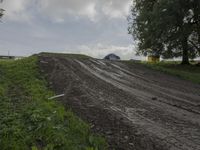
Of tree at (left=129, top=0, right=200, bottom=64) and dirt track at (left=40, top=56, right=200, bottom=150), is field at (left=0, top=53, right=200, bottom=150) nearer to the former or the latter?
dirt track at (left=40, top=56, right=200, bottom=150)

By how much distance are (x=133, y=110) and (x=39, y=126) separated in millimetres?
3461

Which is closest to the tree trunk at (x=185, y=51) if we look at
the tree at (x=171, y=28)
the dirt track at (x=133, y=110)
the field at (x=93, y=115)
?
the tree at (x=171, y=28)

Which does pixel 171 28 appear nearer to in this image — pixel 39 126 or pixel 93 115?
pixel 93 115

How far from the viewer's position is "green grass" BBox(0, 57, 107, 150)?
7.04 metres

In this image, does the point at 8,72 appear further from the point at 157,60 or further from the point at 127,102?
the point at 157,60

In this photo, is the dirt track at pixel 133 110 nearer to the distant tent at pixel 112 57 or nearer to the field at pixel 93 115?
the field at pixel 93 115

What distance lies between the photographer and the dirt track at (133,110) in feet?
25.6

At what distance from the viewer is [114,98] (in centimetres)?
1215

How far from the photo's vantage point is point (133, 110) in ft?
34.4

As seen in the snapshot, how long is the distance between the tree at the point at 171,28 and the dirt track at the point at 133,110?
482 inches

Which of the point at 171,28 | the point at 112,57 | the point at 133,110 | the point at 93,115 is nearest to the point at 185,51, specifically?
the point at 171,28

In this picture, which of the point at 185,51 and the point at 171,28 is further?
the point at 185,51

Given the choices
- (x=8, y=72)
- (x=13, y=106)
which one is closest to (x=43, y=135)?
(x=13, y=106)

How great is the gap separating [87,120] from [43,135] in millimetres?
1899
